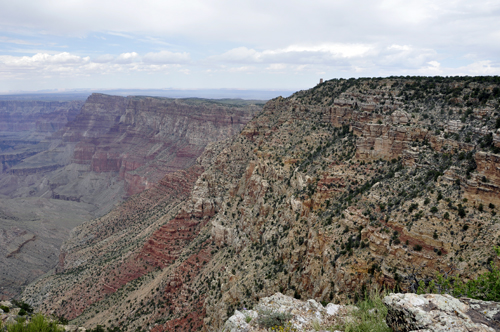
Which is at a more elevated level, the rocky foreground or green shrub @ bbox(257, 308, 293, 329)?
the rocky foreground

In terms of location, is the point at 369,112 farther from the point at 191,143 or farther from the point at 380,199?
the point at 191,143

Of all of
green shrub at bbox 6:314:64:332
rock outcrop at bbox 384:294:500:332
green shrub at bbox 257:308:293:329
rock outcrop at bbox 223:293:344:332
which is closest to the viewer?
rock outcrop at bbox 384:294:500:332

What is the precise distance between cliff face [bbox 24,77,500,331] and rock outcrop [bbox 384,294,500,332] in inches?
291

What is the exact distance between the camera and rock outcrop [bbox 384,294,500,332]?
32.0 feet

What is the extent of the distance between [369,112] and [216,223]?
27537mm

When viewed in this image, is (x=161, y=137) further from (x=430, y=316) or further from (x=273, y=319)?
(x=430, y=316)

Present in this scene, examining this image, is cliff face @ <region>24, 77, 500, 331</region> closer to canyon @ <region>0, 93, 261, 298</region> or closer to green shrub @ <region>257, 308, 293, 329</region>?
green shrub @ <region>257, 308, 293, 329</region>

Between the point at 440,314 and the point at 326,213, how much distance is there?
1848cm

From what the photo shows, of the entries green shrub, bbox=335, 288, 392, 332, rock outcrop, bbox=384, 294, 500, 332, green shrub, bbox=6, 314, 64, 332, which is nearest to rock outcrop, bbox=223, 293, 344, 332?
green shrub, bbox=335, 288, 392, 332

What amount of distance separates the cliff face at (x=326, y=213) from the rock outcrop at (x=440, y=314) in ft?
24.3

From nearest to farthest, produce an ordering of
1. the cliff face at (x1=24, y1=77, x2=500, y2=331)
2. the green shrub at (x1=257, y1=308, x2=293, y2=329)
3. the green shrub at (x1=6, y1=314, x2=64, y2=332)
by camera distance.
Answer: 1. the green shrub at (x1=6, y1=314, x2=64, y2=332)
2. the green shrub at (x1=257, y1=308, x2=293, y2=329)
3. the cliff face at (x1=24, y1=77, x2=500, y2=331)

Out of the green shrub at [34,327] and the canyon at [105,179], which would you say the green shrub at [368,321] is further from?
the canyon at [105,179]

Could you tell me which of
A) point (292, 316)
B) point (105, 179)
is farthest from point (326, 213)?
point (105, 179)

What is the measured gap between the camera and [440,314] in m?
10.2
